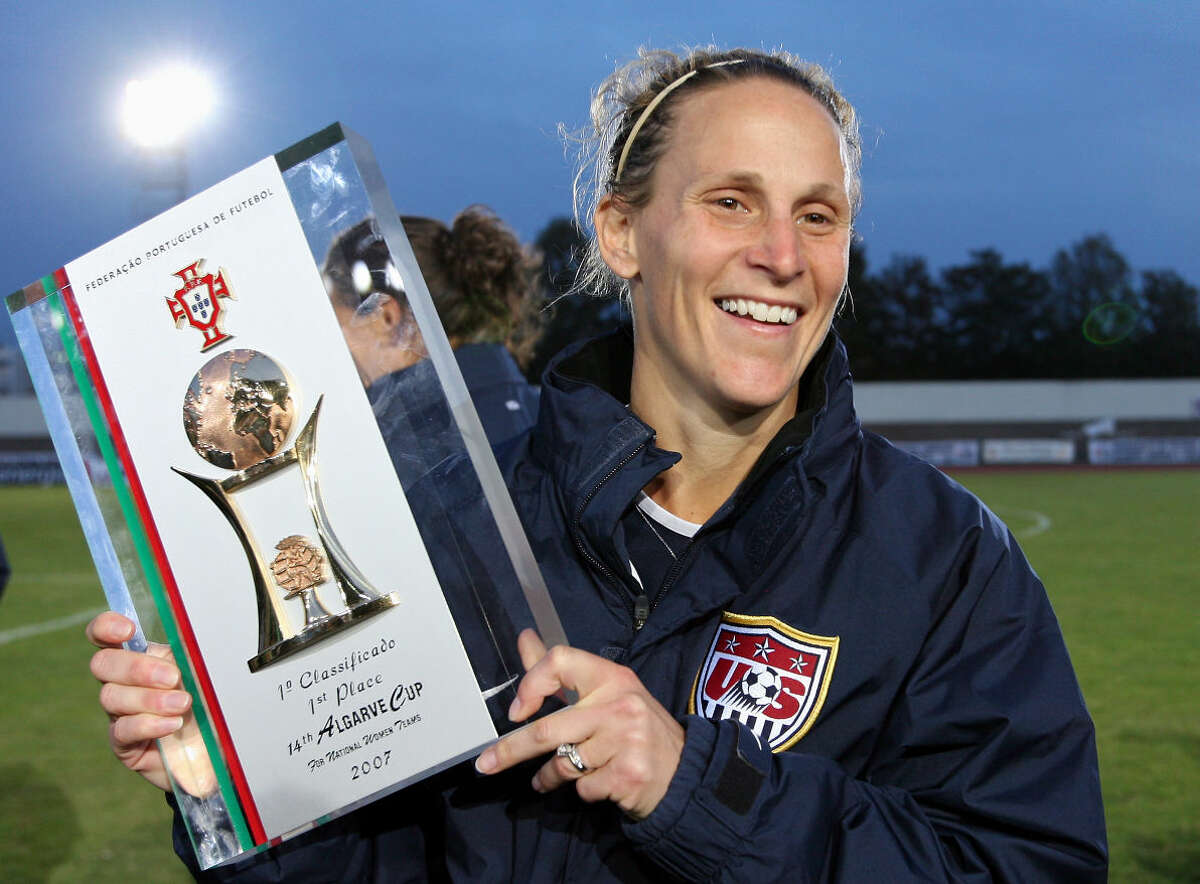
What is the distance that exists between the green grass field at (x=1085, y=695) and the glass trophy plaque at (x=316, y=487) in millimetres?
3525

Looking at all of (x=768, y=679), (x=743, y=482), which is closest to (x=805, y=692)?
(x=768, y=679)

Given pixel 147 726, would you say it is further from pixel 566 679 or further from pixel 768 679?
pixel 768 679

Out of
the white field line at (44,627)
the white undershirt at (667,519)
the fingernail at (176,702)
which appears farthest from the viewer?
the white field line at (44,627)

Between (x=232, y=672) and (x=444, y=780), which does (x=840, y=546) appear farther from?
(x=232, y=672)

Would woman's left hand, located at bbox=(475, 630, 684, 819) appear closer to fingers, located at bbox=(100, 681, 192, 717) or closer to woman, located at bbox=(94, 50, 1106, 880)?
woman, located at bbox=(94, 50, 1106, 880)

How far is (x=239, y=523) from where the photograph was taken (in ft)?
3.93

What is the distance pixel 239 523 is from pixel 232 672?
157mm

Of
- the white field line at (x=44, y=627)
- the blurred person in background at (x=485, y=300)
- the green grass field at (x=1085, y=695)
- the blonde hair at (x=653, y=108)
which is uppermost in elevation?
the white field line at (x=44, y=627)

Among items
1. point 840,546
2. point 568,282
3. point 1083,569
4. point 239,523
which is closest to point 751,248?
point 840,546

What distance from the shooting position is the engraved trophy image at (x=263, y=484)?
1.17 m

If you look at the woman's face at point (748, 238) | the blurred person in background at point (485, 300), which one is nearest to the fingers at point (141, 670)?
the woman's face at point (748, 238)

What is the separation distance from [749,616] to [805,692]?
11cm

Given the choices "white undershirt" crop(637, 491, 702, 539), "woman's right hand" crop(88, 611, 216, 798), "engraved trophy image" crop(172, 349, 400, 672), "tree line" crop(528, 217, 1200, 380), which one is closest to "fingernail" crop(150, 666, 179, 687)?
"woman's right hand" crop(88, 611, 216, 798)

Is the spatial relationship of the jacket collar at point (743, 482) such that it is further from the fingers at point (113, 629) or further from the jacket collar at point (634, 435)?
the fingers at point (113, 629)
